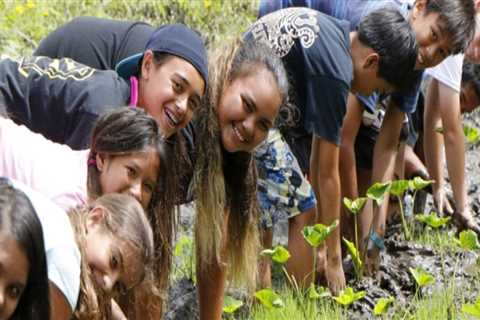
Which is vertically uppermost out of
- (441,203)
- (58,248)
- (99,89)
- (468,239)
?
(99,89)

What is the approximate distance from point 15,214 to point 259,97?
1278mm

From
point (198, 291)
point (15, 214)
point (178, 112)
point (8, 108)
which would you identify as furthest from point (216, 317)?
point (15, 214)

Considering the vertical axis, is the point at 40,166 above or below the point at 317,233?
above

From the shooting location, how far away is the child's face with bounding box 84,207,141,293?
270 centimetres

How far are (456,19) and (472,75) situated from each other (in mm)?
816

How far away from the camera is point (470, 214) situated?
15.4 feet

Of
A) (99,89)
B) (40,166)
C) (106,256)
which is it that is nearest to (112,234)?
(106,256)

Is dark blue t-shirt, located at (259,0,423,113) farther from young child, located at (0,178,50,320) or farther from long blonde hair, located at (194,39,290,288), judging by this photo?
young child, located at (0,178,50,320)

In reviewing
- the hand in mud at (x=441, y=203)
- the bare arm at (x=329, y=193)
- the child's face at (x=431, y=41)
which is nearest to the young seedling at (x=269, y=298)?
the bare arm at (x=329, y=193)

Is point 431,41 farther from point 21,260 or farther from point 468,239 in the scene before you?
point 21,260

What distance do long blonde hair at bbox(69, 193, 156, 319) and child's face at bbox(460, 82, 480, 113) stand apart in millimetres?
2454

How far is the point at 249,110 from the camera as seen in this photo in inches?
131

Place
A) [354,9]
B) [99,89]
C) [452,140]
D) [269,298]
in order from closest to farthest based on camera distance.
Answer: [99,89] < [269,298] < [354,9] < [452,140]

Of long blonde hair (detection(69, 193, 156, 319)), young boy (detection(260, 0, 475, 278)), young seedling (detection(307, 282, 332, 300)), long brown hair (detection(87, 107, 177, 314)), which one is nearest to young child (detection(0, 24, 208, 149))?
long brown hair (detection(87, 107, 177, 314))
